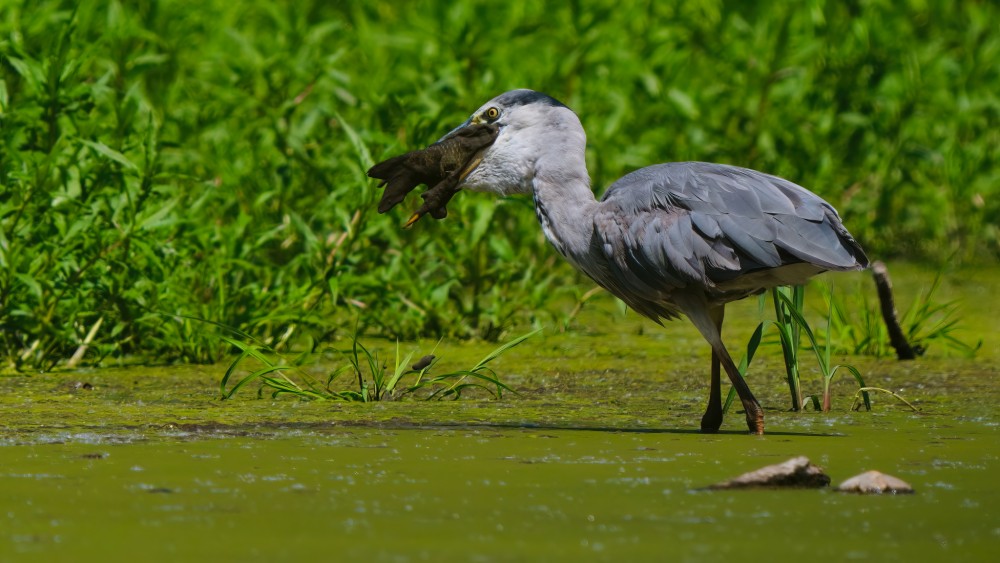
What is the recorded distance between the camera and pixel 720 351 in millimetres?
4656

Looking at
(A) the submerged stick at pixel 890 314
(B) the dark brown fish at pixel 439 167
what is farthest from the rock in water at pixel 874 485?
(A) the submerged stick at pixel 890 314

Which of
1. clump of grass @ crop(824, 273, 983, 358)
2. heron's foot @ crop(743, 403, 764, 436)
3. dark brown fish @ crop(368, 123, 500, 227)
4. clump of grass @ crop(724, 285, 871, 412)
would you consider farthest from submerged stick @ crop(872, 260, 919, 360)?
dark brown fish @ crop(368, 123, 500, 227)

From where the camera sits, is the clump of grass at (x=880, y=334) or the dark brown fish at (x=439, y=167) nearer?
the dark brown fish at (x=439, y=167)

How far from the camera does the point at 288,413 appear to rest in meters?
4.82

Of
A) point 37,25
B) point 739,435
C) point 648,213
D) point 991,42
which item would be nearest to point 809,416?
point 739,435

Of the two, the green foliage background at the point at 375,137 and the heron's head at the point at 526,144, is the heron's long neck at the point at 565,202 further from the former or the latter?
the green foliage background at the point at 375,137

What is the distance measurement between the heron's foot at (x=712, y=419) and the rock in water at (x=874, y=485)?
1089mm

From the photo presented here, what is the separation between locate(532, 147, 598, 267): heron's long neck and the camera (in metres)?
4.85

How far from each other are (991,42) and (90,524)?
782 cm

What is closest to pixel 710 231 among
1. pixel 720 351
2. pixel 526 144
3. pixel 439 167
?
pixel 720 351

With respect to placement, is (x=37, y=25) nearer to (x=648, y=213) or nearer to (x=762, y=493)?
(x=648, y=213)

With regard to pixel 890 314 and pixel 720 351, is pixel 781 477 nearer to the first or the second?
pixel 720 351

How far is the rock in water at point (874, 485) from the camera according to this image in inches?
137

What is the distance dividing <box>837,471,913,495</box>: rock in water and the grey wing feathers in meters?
1.03
